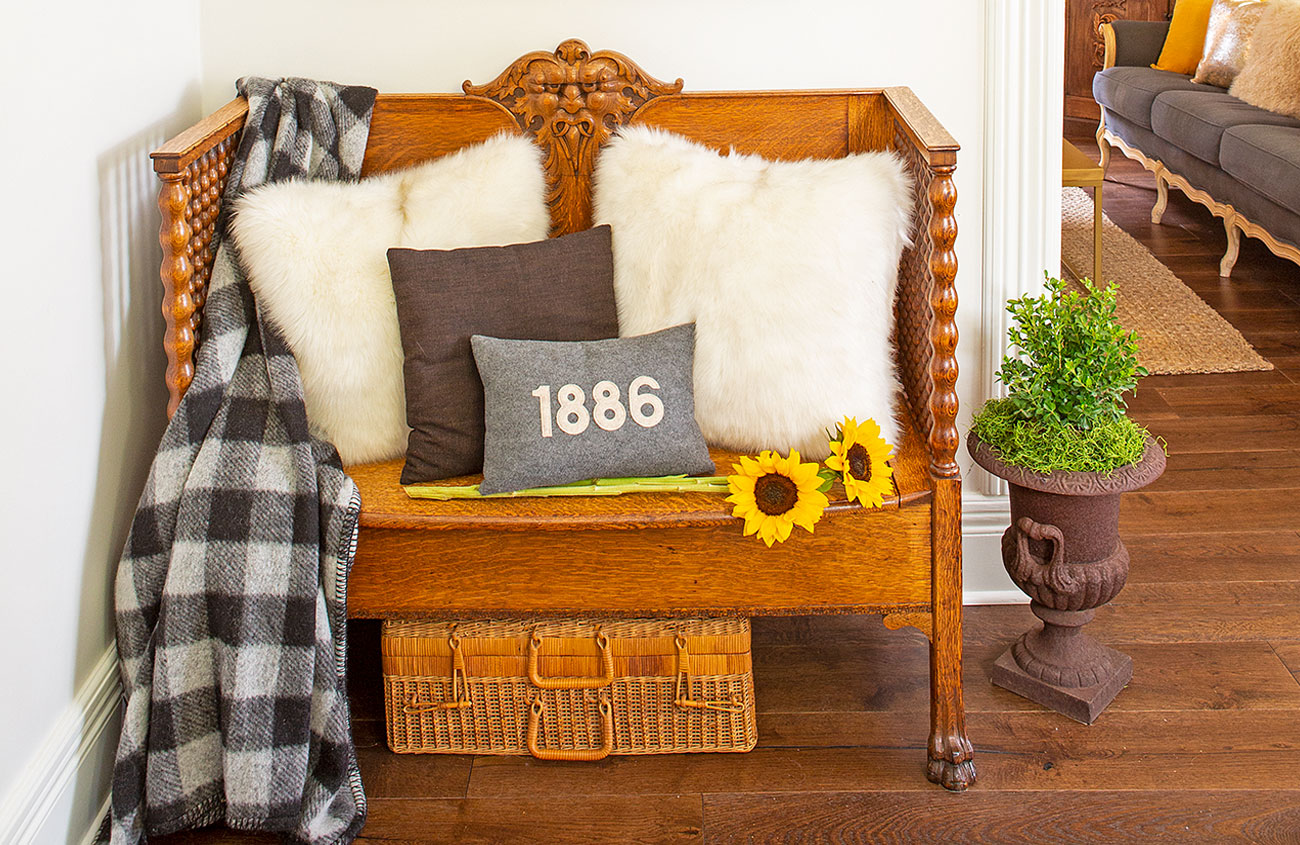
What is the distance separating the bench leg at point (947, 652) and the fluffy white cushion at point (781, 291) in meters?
0.19

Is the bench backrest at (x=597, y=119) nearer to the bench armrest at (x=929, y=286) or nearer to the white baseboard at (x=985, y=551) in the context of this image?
the bench armrest at (x=929, y=286)

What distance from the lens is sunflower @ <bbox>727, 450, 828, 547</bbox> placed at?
6.09ft

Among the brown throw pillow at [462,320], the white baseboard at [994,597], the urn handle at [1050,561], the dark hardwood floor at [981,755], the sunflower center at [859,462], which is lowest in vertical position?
the dark hardwood floor at [981,755]

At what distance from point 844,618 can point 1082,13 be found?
558cm

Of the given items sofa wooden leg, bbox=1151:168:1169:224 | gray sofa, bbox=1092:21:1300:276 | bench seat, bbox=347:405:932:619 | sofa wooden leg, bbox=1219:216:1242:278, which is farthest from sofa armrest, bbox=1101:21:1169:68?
bench seat, bbox=347:405:932:619

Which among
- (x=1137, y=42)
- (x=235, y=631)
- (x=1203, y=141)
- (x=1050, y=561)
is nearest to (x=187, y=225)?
(x=235, y=631)

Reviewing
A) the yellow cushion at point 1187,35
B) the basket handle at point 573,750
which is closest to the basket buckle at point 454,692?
the basket handle at point 573,750

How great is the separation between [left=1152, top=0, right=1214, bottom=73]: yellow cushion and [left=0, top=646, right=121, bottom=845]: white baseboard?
522cm

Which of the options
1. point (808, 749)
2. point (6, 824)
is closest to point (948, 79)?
point (808, 749)

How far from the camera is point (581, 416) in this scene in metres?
1.93

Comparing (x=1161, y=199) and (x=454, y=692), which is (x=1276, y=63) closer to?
(x=1161, y=199)

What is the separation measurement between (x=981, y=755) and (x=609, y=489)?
2.39 feet

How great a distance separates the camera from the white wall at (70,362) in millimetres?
1690

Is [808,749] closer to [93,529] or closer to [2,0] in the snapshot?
[93,529]
